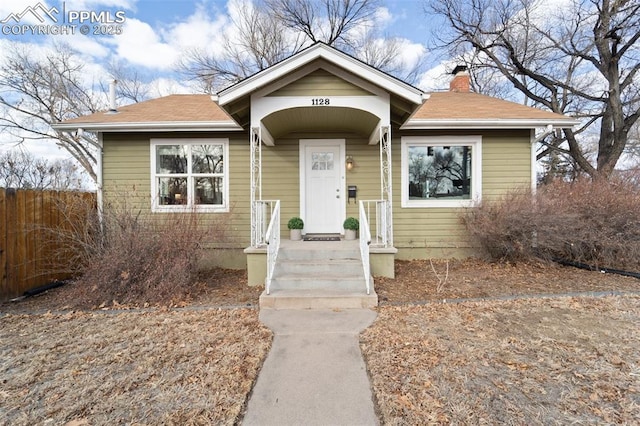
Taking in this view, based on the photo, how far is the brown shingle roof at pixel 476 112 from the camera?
6.74 m

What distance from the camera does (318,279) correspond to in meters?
4.82

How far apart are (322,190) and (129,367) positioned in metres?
5.29

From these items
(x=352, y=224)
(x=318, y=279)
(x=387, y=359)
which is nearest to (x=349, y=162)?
(x=352, y=224)

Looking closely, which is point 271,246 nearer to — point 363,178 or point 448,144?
point 363,178

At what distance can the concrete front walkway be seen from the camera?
7.21 ft

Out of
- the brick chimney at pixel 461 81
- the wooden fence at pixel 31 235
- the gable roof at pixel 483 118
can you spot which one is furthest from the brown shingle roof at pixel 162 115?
the brick chimney at pixel 461 81

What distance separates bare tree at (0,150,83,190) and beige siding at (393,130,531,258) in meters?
18.4

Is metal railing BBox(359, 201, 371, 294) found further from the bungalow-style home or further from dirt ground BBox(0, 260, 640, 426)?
the bungalow-style home

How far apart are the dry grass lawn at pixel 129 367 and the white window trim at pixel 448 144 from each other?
471cm

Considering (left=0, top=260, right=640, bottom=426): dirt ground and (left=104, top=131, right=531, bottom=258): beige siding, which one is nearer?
(left=0, top=260, right=640, bottom=426): dirt ground

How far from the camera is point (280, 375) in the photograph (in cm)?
270

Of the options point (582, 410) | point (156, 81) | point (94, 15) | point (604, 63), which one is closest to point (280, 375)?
point (582, 410)

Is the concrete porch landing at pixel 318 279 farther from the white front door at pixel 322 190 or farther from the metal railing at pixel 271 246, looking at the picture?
the white front door at pixel 322 190

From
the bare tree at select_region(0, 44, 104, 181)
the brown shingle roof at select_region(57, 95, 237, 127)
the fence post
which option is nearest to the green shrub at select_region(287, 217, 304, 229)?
the brown shingle roof at select_region(57, 95, 237, 127)
